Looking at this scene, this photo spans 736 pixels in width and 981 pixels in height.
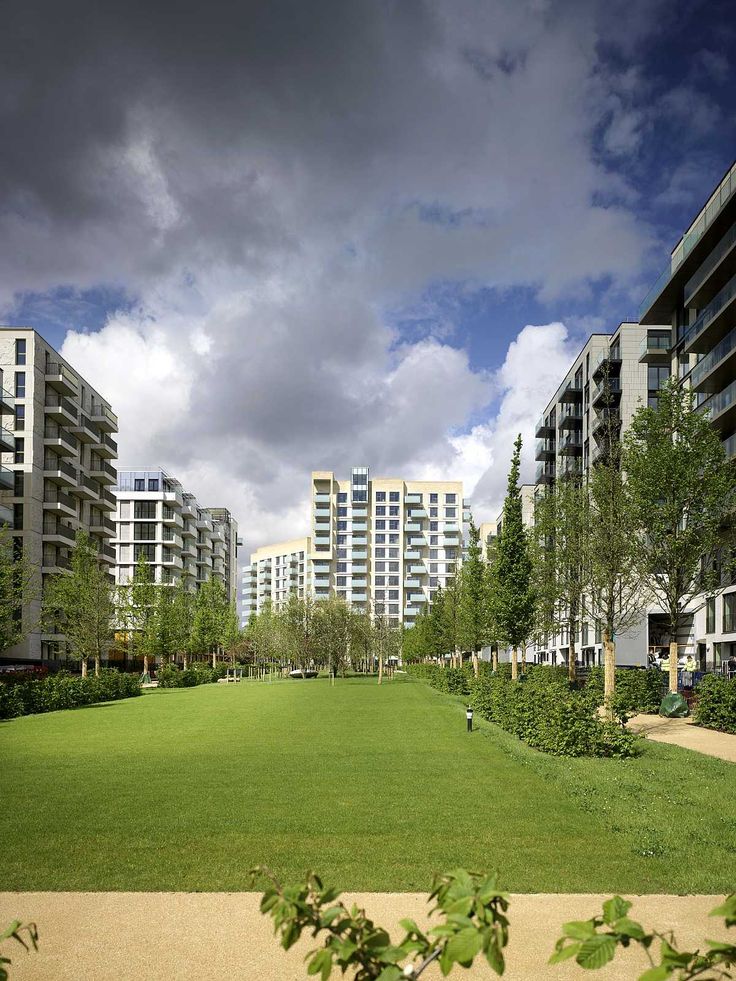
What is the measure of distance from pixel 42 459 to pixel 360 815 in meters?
68.0

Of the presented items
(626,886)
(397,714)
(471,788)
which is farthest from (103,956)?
(397,714)

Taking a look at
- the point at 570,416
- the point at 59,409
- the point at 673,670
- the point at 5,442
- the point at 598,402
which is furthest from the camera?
the point at 570,416

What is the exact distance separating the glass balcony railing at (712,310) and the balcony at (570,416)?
2936 centimetres

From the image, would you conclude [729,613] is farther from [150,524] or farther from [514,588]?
[150,524]

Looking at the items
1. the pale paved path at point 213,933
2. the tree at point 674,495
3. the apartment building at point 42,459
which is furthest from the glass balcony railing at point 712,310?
the apartment building at point 42,459

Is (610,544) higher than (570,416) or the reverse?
the reverse

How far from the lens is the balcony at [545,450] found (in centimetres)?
9104

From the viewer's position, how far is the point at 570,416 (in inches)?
3238

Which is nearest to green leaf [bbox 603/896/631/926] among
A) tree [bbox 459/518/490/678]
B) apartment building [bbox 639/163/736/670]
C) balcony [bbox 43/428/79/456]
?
apartment building [bbox 639/163/736/670]

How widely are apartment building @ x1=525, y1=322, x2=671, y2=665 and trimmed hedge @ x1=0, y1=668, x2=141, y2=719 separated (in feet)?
103

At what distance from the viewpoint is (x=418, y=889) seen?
818 cm

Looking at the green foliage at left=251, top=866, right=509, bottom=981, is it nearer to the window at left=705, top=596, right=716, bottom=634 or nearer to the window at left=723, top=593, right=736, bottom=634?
the window at left=723, top=593, right=736, bottom=634

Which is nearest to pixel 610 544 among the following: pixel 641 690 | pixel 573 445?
pixel 641 690

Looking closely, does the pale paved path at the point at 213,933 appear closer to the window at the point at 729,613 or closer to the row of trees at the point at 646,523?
the row of trees at the point at 646,523
